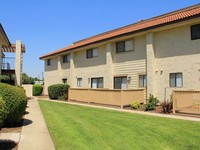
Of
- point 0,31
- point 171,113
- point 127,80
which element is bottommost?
point 171,113

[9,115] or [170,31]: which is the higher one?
[170,31]

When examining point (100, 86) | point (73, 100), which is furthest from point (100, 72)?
point (73, 100)

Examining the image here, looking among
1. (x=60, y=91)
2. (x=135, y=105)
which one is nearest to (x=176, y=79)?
(x=135, y=105)

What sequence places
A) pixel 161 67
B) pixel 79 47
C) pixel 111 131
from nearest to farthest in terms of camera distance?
pixel 111 131 → pixel 161 67 → pixel 79 47

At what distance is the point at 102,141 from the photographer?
302 inches

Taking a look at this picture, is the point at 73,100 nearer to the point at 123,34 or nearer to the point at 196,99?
the point at 123,34

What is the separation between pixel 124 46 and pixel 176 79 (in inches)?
237

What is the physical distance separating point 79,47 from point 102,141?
1998 centimetres

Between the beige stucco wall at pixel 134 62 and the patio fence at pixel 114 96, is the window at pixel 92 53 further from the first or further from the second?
the patio fence at pixel 114 96

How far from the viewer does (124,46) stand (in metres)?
22.0

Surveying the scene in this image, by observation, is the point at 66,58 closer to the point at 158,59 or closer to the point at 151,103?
the point at 158,59

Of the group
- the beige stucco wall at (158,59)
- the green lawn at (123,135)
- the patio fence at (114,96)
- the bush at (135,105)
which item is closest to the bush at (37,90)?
the beige stucco wall at (158,59)

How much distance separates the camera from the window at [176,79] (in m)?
17.2

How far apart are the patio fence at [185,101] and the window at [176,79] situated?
101 inches
